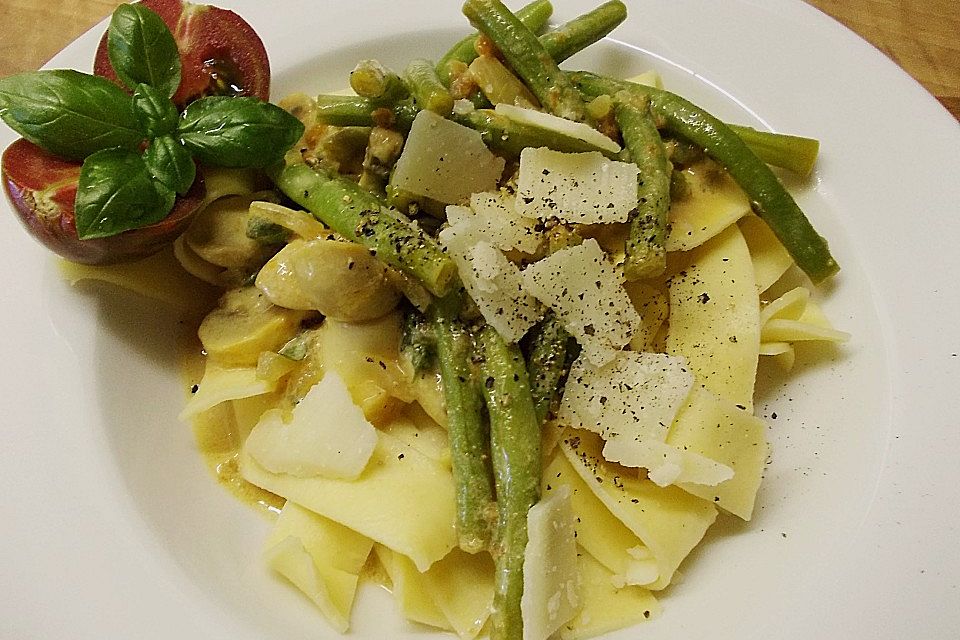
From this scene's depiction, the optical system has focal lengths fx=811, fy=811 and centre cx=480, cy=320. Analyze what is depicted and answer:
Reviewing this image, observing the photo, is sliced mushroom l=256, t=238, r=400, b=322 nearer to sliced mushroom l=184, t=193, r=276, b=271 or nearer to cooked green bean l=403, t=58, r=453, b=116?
sliced mushroom l=184, t=193, r=276, b=271

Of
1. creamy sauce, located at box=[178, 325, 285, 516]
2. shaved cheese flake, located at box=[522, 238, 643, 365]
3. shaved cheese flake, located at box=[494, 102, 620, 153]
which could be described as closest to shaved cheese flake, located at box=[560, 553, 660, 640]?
shaved cheese flake, located at box=[522, 238, 643, 365]

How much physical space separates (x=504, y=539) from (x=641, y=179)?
5.01ft

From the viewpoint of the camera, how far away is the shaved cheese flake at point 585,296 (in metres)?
2.94

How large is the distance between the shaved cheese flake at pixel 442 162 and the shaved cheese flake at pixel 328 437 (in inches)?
32.9

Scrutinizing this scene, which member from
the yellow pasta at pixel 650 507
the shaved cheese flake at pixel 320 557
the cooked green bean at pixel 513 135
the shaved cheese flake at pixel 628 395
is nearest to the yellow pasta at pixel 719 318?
the shaved cheese flake at pixel 628 395

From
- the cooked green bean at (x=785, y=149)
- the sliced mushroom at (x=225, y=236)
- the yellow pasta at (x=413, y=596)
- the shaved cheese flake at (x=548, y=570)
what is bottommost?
the yellow pasta at (x=413, y=596)

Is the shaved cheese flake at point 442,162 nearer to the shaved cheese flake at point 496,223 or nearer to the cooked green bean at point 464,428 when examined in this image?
the shaved cheese flake at point 496,223

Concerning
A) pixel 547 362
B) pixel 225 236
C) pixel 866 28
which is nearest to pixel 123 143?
A: pixel 225 236

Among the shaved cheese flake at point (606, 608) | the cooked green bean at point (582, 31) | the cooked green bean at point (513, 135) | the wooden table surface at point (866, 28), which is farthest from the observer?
the wooden table surface at point (866, 28)

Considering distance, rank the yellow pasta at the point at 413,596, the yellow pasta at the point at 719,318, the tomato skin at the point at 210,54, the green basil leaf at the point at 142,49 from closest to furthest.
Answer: the yellow pasta at the point at 413,596 < the green basil leaf at the point at 142,49 < the yellow pasta at the point at 719,318 < the tomato skin at the point at 210,54

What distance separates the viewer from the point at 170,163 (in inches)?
117

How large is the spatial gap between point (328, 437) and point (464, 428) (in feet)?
1.64

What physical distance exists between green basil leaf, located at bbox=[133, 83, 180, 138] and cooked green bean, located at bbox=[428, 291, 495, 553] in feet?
3.98

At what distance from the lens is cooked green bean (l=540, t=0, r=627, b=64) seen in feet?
12.5
